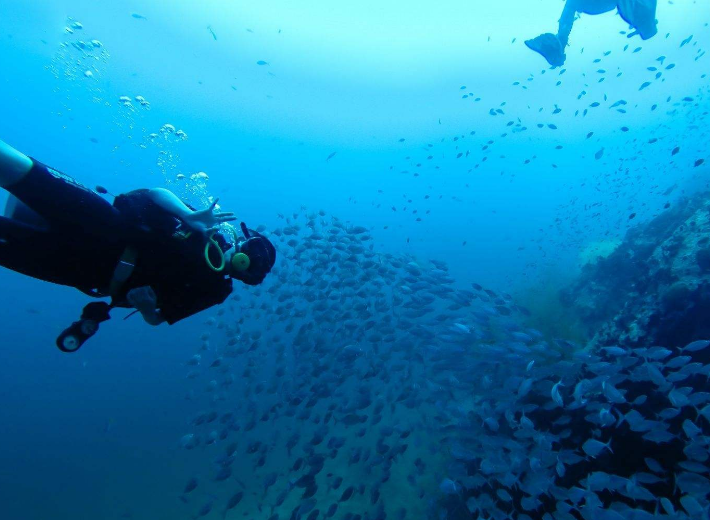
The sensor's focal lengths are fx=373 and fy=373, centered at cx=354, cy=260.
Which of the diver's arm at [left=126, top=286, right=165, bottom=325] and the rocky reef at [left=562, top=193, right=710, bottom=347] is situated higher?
the rocky reef at [left=562, top=193, right=710, bottom=347]

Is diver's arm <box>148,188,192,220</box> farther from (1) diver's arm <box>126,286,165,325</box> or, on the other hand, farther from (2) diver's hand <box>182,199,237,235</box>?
(1) diver's arm <box>126,286,165,325</box>

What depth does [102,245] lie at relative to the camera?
9.52 feet

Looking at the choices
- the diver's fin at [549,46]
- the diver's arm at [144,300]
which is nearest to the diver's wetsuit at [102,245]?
the diver's arm at [144,300]

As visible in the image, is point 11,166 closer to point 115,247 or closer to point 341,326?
point 115,247

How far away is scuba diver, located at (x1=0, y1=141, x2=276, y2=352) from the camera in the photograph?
2664 mm

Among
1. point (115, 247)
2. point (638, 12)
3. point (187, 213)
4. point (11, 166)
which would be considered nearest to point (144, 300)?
point (115, 247)

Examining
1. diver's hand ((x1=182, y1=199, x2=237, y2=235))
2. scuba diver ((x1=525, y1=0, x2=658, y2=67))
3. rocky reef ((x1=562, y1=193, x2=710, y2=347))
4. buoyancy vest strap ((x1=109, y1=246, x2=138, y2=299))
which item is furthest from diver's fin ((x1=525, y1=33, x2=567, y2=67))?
buoyancy vest strap ((x1=109, y1=246, x2=138, y2=299))

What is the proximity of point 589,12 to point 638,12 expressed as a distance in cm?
262

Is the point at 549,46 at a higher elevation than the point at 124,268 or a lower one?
higher

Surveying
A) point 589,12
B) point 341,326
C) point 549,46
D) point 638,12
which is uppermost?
point 589,12

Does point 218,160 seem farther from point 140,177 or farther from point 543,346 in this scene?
point 543,346

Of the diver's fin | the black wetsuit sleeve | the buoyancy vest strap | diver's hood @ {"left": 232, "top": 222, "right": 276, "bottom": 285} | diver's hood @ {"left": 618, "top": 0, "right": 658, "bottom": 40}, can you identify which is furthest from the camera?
the diver's fin

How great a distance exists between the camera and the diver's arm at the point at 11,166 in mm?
2471

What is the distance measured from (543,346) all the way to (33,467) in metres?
25.4
